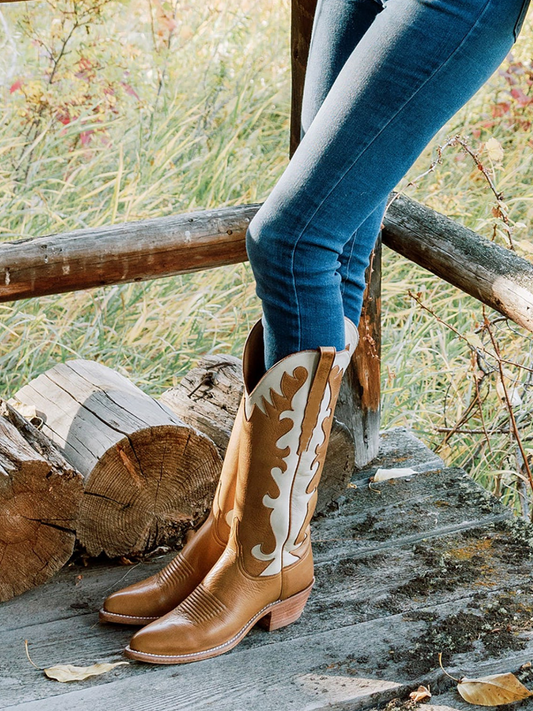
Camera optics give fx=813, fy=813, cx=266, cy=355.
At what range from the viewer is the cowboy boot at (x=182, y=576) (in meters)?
1.65

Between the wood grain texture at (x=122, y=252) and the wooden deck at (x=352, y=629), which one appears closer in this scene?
the wooden deck at (x=352, y=629)

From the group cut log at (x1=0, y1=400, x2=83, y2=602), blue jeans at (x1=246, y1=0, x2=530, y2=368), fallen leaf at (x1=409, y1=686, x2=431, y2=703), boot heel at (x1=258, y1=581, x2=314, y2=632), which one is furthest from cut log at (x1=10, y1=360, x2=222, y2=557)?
fallen leaf at (x1=409, y1=686, x2=431, y2=703)

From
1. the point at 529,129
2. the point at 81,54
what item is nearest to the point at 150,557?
the point at 81,54

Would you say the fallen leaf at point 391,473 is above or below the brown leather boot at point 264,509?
below

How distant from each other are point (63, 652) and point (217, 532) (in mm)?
378

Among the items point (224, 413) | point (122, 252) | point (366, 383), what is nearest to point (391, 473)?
point (366, 383)

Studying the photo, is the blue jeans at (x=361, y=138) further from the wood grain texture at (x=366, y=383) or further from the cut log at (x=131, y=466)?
the wood grain texture at (x=366, y=383)

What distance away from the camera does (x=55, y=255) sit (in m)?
1.99

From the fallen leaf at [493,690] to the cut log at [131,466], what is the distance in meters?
0.76

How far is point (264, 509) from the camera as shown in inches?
61.1

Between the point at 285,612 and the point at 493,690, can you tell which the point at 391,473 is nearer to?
the point at 285,612

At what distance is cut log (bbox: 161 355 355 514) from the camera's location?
2.07 m

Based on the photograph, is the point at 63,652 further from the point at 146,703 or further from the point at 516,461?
the point at 516,461

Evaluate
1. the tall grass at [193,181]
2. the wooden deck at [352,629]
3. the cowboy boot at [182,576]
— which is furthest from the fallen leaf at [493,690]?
the tall grass at [193,181]
